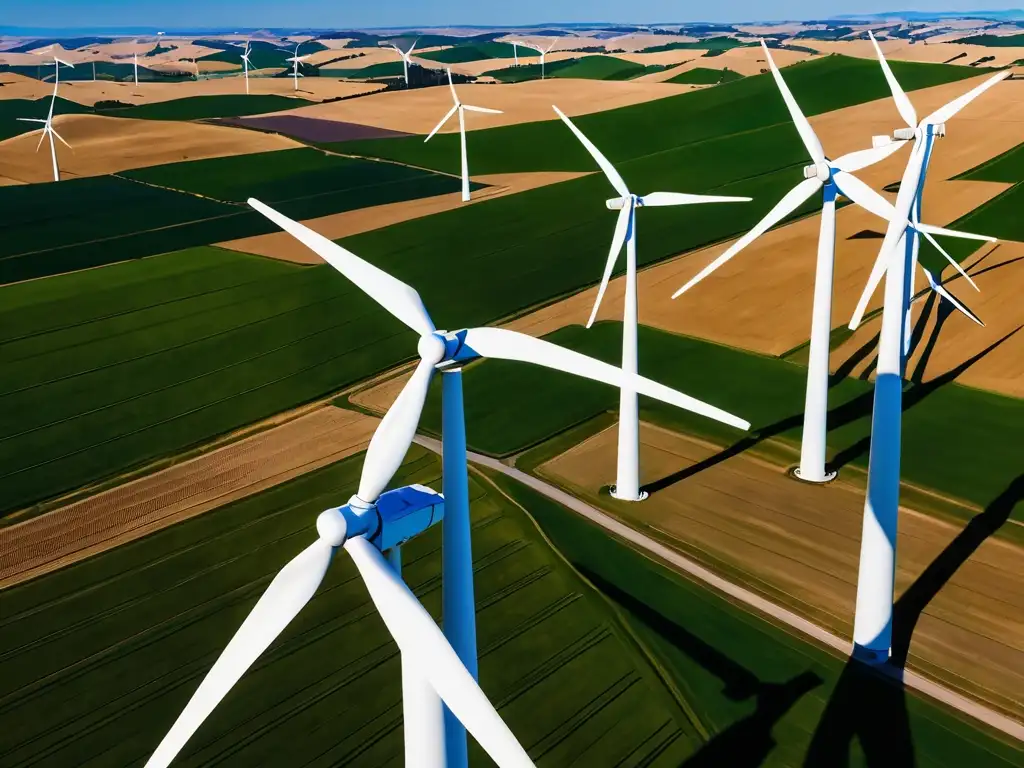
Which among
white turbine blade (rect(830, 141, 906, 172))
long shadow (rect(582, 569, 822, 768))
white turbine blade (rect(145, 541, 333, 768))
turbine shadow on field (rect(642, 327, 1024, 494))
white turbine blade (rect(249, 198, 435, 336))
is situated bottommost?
long shadow (rect(582, 569, 822, 768))

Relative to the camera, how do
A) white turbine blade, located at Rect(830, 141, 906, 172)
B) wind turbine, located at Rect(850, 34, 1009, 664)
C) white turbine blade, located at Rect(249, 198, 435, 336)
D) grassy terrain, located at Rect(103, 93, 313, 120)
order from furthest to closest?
grassy terrain, located at Rect(103, 93, 313, 120) < white turbine blade, located at Rect(830, 141, 906, 172) < wind turbine, located at Rect(850, 34, 1009, 664) < white turbine blade, located at Rect(249, 198, 435, 336)

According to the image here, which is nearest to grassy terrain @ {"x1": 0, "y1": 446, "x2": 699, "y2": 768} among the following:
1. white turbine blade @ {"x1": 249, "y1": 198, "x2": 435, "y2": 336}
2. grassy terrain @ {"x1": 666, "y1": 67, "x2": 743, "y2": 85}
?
white turbine blade @ {"x1": 249, "y1": 198, "x2": 435, "y2": 336}

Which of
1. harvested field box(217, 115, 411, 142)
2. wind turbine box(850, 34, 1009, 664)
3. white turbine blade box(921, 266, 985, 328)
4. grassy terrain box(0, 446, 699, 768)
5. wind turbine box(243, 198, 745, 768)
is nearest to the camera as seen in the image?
wind turbine box(243, 198, 745, 768)

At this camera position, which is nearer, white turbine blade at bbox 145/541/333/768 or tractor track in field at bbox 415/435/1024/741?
white turbine blade at bbox 145/541/333/768

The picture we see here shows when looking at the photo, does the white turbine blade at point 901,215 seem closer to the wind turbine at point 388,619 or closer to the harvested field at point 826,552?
the harvested field at point 826,552

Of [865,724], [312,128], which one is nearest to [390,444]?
[865,724]

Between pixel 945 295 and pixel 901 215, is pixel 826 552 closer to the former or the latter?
pixel 901 215

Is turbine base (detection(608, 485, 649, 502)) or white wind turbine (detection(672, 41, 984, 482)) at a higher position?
white wind turbine (detection(672, 41, 984, 482))

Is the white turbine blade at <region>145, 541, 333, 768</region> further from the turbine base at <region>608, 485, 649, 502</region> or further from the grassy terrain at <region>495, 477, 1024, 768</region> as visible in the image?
the turbine base at <region>608, 485, 649, 502</region>
